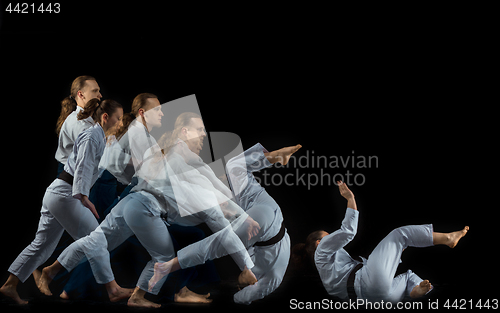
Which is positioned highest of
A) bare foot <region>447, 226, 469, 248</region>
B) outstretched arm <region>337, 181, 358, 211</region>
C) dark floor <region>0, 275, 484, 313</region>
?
outstretched arm <region>337, 181, 358, 211</region>

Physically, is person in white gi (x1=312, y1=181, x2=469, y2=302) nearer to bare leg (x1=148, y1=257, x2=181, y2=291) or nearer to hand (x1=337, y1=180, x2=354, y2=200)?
hand (x1=337, y1=180, x2=354, y2=200)

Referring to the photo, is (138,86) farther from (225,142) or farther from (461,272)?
(461,272)

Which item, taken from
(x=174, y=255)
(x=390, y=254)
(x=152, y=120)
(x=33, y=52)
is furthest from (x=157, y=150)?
(x=390, y=254)

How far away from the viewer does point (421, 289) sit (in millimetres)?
3020

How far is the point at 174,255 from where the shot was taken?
3.16m

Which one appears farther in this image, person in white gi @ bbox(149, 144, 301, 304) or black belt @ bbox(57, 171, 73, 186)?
black belt @ bbox(57, 171, 73, 186)

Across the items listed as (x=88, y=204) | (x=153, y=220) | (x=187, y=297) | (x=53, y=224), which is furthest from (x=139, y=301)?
(x=53, y=224)

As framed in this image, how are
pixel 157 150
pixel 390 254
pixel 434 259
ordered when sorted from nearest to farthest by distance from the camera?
pixel 390 254 < pixel 157 150 < pixel 434 259

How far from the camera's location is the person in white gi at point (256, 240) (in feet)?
10.2

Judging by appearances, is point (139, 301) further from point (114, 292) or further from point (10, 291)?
point (10, 291)

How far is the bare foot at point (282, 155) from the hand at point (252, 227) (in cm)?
51

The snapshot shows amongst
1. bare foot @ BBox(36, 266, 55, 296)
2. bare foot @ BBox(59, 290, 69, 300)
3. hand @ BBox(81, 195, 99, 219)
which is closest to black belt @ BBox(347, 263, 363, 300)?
hand @ BBox(81, 195, 99, 219)

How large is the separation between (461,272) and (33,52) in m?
3.67

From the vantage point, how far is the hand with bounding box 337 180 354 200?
127 inches
